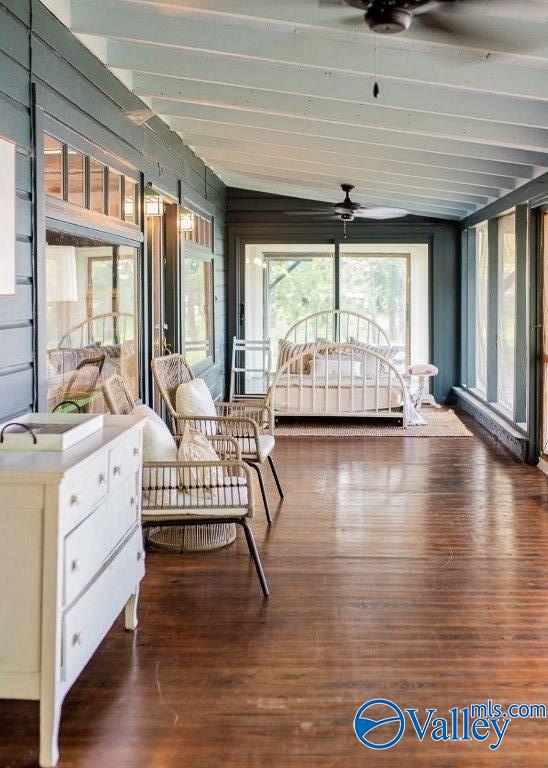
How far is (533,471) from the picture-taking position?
6.22 meters

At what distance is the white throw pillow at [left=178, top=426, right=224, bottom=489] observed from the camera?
3.63 m

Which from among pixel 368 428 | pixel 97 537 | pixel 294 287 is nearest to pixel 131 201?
pixel 97 537

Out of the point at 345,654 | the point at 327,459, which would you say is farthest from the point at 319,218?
the point at 345,654

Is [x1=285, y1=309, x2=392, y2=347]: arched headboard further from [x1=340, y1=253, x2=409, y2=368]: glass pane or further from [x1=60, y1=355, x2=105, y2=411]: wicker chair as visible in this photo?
[x1=60, y1=355, x2=105, y2=411]: wicker chair

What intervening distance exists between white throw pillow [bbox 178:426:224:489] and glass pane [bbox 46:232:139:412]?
69 centimetres

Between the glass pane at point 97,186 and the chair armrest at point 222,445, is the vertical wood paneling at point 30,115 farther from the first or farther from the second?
the chair armrest at point 222,445

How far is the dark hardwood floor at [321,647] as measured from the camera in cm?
233

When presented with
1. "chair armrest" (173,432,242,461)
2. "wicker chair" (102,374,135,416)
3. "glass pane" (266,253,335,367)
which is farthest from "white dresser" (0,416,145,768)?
"glass pane" (266,253,335,367)

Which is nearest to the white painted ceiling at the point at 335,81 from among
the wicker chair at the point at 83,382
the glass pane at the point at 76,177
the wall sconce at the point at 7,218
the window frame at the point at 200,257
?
the glass pane at the point at 76,177

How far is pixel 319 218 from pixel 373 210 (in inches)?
99.0

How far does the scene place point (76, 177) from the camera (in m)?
4.08

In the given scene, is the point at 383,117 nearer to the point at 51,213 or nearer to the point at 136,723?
the point at 51,213

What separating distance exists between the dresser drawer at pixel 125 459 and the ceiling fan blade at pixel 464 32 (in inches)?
77.7

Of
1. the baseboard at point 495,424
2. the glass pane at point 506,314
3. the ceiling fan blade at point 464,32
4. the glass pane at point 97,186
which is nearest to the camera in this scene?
the ceiling fan blade at point 464,32
